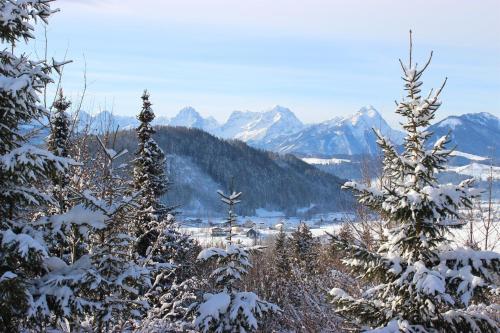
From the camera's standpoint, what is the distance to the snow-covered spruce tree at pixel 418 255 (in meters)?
6.35

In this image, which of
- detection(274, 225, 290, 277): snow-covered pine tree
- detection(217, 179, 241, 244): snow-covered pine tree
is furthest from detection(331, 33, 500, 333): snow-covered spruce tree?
detection(274, 225, 290, 277): snow-covered pine tree

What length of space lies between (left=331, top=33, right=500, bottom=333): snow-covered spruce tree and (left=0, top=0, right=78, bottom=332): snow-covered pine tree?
13.0 feet

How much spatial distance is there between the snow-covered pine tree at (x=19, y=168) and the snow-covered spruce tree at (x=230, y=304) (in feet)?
9.78

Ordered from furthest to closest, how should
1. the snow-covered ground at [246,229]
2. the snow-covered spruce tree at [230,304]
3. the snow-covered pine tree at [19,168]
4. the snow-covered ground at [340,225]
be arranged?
the snow-covered ground at [246,229], the snow-covered ground at [340,225], the snow-covered spruce tree at [230,304], the snow-covered pine tree at [19,168]

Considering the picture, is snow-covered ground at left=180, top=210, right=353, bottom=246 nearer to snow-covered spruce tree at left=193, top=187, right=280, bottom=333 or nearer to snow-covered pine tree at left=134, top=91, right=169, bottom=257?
snow-covered spruce tree at left=193, top=187, right=280, bottom=333

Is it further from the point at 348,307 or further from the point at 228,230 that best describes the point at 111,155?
the point at 348,307

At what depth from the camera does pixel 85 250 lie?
9.05 m

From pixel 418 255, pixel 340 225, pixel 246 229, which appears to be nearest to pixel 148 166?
pixel 418 255

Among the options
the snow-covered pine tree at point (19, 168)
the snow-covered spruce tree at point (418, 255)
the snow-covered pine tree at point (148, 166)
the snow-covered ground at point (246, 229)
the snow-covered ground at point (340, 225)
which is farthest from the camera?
the snow-covered pine tree at point (148, 166)

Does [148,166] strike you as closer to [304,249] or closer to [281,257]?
[281,257]

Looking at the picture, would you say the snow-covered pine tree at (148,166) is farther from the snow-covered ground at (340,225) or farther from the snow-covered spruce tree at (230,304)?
the snow-covered spruce tree at (230,304)

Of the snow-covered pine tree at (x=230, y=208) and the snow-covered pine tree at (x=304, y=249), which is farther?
the snow-covered pine tree at (x=304, y=249)

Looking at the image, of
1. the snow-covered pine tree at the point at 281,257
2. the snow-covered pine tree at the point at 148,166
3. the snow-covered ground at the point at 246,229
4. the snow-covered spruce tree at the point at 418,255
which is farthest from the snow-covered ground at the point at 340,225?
the snow-covered pine tree at the point at 148,166

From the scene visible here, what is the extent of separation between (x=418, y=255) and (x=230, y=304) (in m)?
3.49
